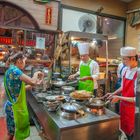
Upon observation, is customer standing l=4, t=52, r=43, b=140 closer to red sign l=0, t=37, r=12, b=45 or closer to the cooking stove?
the cooking stove

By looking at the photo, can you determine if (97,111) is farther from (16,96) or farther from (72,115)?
(16,96)

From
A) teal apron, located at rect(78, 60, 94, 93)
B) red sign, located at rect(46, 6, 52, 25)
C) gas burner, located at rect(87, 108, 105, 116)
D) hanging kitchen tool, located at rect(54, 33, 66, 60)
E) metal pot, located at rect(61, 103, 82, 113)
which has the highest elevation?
red sign, located at rect(46, 6, 52, 25)

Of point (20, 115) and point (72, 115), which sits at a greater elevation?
point (72, 115)

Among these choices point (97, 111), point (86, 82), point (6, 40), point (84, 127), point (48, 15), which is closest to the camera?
point (84, 127)

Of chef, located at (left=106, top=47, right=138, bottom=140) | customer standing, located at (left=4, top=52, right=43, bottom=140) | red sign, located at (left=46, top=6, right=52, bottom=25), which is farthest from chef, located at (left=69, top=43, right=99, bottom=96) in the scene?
red sign, located at (left=46, top=6, right=52, bottom=25)

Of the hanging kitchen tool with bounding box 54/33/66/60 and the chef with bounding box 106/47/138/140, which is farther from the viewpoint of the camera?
the hanging kitchen tool with bounding box 54/33/66/60

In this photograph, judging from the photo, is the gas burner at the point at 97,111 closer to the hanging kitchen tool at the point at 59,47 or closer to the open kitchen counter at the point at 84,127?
the open kitchen counter at the point at 84,127

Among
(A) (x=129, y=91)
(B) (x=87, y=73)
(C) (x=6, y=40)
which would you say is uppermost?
(C) (x=6, y=40)

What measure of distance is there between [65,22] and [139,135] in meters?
4.32

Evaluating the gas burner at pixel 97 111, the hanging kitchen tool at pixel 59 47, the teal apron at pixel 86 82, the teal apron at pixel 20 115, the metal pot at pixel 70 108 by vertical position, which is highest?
the hanging kitchen tool at pixel 59 47

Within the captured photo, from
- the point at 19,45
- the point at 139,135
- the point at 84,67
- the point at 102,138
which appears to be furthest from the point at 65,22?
the point at 139,135

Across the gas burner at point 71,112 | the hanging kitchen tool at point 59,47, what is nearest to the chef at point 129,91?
the gas burner at point 71,112

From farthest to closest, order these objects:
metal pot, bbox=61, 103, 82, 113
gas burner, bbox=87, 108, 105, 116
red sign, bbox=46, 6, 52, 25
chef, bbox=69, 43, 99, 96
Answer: red sign, bbox=46, 6, 52, 25, chef, bbox=69, 43, 99, 96, gas burner, bbox=87, 108, 105, 116, metal pot, bbox=61, 103, 82, 113

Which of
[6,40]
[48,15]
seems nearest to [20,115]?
[6,40]
